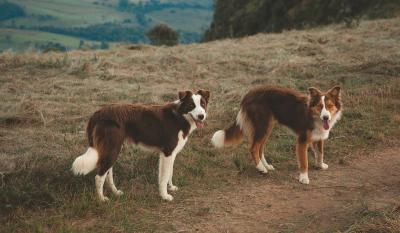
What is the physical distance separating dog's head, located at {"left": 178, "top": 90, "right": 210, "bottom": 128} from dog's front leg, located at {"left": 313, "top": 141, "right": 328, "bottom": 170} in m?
2.47

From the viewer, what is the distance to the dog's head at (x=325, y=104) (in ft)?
26.5

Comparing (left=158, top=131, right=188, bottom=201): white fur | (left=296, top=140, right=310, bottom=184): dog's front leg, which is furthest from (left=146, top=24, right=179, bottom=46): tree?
(left=158, top=131, right=188, bottom=201): white fur

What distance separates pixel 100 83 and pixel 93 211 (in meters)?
8.10

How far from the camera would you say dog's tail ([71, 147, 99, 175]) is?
6668mm

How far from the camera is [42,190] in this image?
739 centimetres

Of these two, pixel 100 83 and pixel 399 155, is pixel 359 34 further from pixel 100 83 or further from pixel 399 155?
pixel 399 155

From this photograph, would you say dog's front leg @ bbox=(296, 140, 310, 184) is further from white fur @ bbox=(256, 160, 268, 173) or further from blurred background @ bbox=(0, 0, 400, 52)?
blurred background @ bbox=(0, 0, 400, 52)

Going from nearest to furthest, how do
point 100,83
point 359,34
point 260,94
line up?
point 260,94
point 100,83
point 359,34

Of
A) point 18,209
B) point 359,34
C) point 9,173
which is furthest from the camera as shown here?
point 359,34

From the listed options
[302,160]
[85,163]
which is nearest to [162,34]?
[302,160]

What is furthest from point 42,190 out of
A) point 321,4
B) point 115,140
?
point 321,4

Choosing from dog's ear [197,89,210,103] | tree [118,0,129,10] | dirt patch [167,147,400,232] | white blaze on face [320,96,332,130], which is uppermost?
tree [118,0,129,10]

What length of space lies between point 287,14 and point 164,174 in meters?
33.7

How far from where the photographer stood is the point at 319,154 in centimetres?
907
